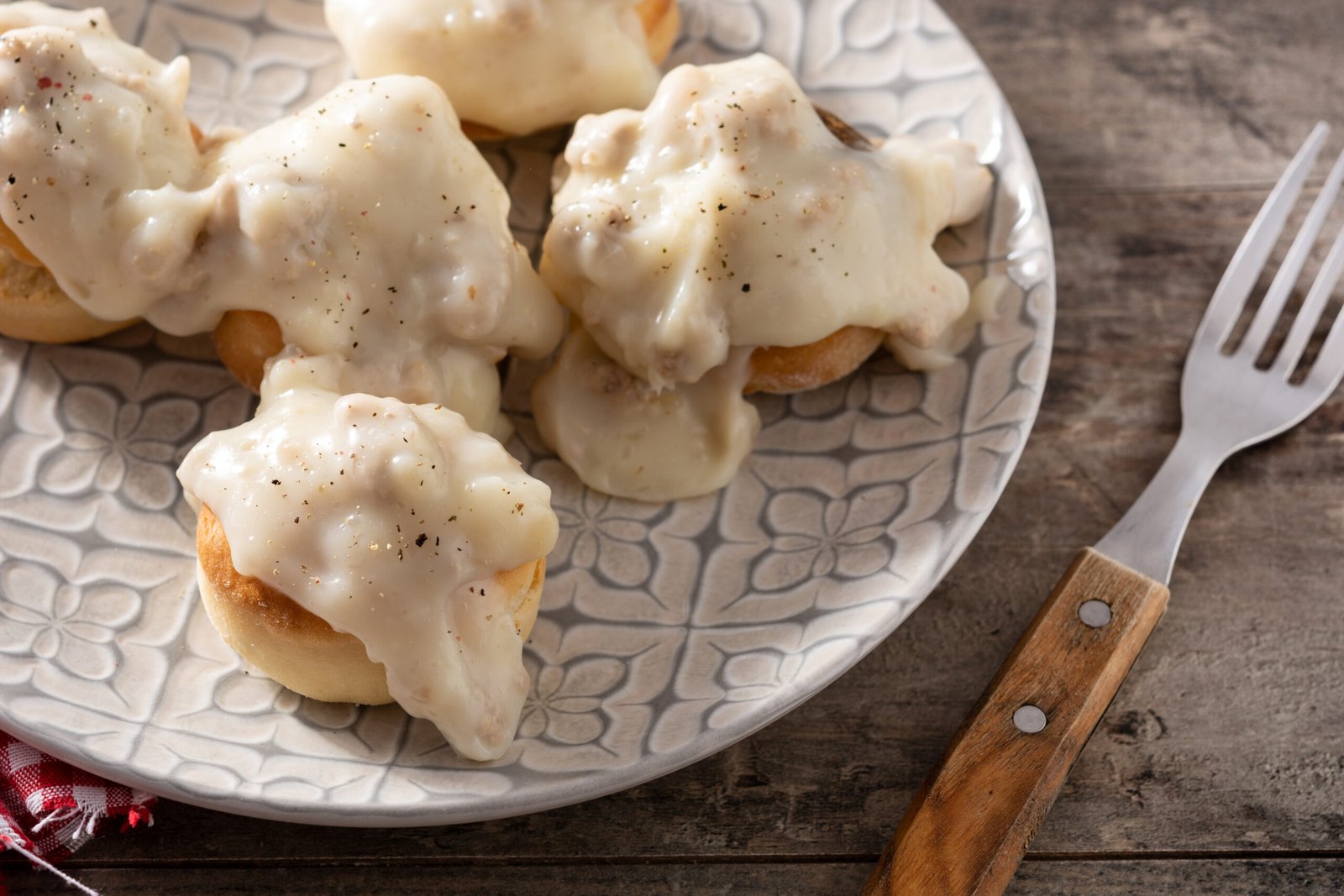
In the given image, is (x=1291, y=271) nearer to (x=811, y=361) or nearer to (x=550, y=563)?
(x=811, y=361)

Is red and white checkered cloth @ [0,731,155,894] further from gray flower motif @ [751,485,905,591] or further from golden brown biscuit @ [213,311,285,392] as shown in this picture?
gray flower motif @ [751,485,905,591]

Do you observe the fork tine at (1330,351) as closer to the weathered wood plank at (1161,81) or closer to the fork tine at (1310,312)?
the fork tine at (1310,312)

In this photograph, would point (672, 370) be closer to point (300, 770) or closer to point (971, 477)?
point (971, 477)

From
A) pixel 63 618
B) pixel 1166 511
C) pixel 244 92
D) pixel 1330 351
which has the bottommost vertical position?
pixel 63 618

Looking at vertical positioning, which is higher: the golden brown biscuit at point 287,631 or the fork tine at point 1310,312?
the fork tine at point 1310,312

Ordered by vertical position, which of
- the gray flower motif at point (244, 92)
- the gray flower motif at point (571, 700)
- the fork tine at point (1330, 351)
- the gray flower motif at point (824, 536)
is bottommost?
the gray flower motif at point (571, 700)

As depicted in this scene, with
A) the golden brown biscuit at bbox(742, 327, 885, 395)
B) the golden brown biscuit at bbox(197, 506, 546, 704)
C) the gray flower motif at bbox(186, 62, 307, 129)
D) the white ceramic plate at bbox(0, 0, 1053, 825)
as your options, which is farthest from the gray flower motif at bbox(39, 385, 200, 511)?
the golden brown biscuit at bbox(742, 327, 885, 395)

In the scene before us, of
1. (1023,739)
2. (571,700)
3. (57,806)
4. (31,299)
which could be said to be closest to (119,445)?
(31,299)

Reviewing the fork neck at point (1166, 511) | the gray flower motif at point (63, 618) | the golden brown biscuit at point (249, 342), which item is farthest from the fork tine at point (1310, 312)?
the gray flower motif at point (63, 618)
